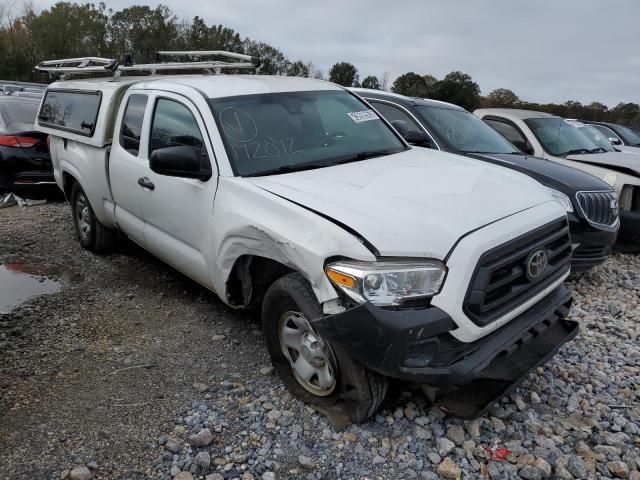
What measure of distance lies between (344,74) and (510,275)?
3218 centimetres

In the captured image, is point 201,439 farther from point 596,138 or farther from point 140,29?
point 140,29

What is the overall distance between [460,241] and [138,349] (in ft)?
7.97

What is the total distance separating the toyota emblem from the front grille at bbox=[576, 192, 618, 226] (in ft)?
7.18

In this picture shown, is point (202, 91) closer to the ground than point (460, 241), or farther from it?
farther from it

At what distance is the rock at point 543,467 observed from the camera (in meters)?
2.53

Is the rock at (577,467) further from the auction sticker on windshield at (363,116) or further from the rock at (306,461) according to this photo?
the auction sticker on windshield at (363,116)

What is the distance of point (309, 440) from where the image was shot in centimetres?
276

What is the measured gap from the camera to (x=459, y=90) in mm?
28250

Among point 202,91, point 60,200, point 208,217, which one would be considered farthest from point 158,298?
point 60,200

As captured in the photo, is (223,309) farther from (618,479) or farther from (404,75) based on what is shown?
(404,75)

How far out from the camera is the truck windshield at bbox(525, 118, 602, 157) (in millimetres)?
7070

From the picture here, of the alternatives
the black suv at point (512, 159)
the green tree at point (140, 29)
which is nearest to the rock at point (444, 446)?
the black suv at point (512, 159)

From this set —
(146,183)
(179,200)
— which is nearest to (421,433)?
(179,200)

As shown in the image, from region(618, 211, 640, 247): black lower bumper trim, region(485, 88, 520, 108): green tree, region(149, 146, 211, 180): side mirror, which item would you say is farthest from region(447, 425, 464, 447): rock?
region(485, 88, 520, 108): green tree
